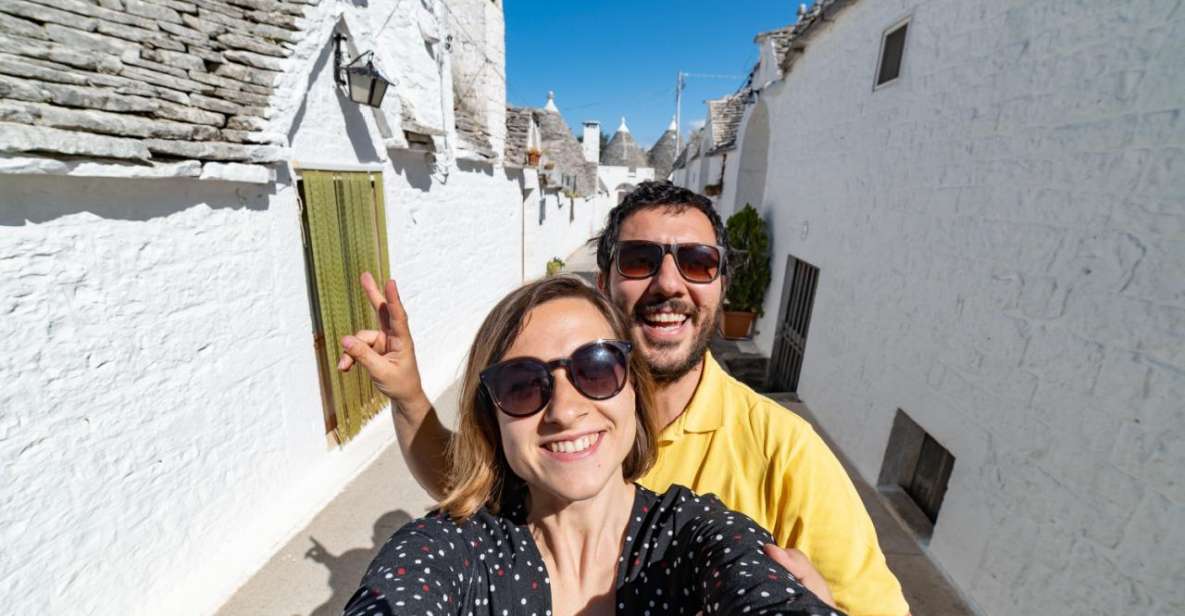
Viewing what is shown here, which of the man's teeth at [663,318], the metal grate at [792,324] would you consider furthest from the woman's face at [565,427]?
the metal grate at [792,324]

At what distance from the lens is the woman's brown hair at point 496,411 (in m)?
1.61

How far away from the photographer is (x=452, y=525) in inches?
59.5

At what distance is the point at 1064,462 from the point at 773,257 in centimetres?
613

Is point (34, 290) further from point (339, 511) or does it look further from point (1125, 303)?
point (1125, 303)

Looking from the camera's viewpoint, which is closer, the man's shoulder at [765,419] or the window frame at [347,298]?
the man's shoulder at [765,419]

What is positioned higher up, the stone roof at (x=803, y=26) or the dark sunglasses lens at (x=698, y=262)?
the stone roof at (x=803, y=26)

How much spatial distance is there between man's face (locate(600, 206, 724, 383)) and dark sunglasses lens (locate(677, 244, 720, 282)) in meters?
0.03

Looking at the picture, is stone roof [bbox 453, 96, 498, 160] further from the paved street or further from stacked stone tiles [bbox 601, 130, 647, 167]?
stacked stone tiles [bbox 601, 130, 647, 167]

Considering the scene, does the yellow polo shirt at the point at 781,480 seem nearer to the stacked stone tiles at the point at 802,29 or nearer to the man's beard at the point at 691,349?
the man's beard at the point at 691,349

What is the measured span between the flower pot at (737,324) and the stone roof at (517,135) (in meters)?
5.57

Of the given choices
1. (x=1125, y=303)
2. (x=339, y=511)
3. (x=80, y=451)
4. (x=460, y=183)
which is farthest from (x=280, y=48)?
(x=1125, y=303)

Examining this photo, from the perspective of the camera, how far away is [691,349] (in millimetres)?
1970

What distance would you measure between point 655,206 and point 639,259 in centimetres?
30

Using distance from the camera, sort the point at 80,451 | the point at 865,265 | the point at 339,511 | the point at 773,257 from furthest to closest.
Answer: the point at 773,257, the point at 865,265, the point at 339,511, the point at 80,451
